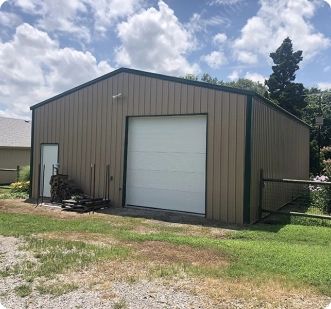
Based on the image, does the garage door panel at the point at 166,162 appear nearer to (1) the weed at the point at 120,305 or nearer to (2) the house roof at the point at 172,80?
(2) the house roof at the point at 172,80

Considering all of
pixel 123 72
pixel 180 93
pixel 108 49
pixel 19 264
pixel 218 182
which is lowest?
pixel 19 264

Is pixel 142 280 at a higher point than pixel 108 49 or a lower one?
lower

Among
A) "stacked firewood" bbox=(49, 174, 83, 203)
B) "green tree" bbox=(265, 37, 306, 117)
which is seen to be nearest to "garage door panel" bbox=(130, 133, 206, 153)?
"stacked firewood" bbox=(49, 174, 83, 203)

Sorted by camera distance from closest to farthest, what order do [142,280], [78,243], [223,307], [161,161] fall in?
[223,307] < [142,280] < [78,243] < [161,161]

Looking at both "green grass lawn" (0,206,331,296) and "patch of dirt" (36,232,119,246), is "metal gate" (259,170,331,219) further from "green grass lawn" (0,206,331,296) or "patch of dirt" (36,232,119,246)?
"patch of dirt" (36,232,119,246)

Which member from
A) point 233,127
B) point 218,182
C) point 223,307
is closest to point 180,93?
point 233,127

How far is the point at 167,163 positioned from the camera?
9.55 m

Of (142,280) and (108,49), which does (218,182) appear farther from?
(108,49)

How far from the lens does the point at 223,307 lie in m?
3.16

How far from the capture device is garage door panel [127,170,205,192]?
8.95 metres

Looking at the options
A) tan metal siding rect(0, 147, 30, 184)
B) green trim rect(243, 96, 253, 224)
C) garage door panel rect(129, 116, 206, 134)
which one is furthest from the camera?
tan metal siding rect(0, 147, 30, 184)

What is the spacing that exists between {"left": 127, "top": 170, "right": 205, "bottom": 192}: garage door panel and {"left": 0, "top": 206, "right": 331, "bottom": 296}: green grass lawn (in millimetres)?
1628

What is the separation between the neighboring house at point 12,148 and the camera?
18812 mm

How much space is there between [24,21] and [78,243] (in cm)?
606
